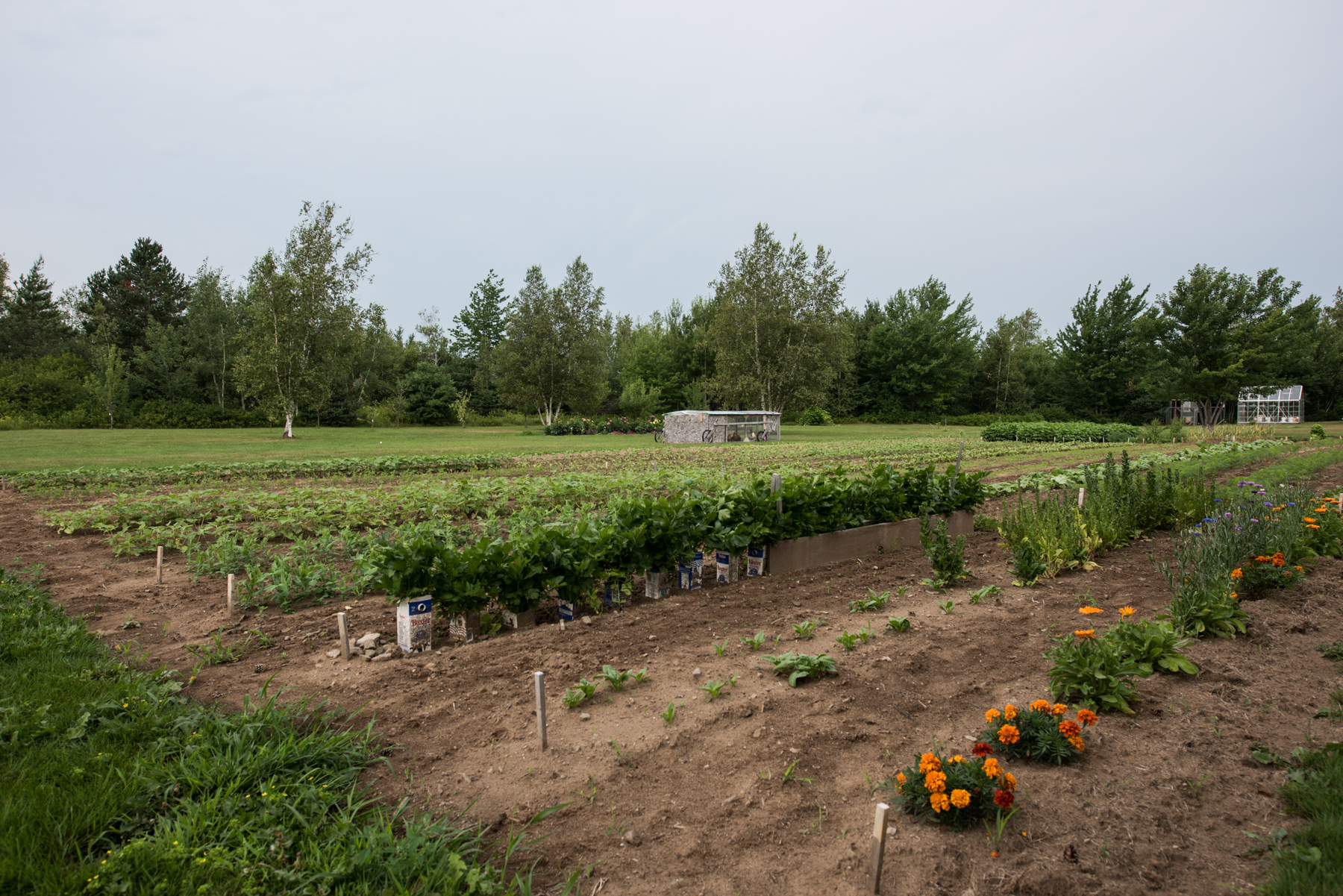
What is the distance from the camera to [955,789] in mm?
2227

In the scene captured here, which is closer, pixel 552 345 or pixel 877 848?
pixel 877 848

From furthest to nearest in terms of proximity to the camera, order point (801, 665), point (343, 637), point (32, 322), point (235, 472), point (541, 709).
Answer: point (32, 322)
point (235, 472)
point (343, 637)
point (801, 665)
point (541, 709)

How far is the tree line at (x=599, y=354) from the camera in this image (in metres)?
29.9

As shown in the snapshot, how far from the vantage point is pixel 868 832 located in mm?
2291

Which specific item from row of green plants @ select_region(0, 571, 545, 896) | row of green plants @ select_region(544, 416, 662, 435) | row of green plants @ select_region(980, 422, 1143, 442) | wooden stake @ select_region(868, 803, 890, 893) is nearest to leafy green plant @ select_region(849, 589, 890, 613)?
wooden stake @ select_region(868, 803, 890, 893)

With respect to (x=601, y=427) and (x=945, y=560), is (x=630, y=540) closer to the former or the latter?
(x=945, y=560)

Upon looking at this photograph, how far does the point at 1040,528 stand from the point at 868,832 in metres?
4.05

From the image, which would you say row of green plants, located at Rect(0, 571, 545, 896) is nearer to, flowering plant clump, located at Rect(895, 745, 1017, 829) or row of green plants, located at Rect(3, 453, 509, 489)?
flowering plant clump, located at Rect(895, 745, 1017, 829)

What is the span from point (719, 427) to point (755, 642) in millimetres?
26311

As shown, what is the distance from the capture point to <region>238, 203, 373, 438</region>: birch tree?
91.1 feet

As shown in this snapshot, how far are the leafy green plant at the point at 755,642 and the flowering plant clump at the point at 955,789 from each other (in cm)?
147

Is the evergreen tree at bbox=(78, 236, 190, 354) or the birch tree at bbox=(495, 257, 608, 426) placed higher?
the evergreen tree at bbox=(78, 236, 190, 354)

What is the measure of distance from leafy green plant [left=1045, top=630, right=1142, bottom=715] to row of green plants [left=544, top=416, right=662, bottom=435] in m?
32.5

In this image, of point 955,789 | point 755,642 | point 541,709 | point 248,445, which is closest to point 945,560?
point 755,642
